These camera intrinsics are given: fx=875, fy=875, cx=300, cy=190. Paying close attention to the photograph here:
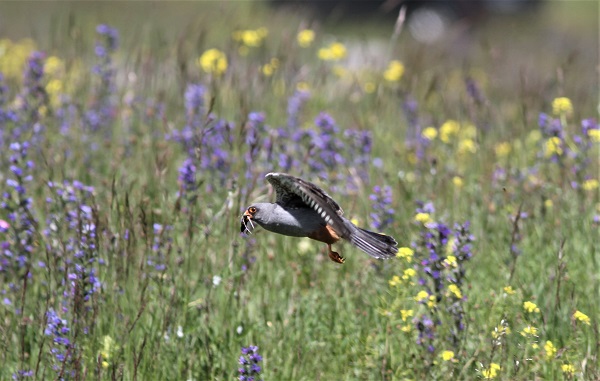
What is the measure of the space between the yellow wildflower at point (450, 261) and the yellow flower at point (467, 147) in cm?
204

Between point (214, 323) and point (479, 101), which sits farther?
point (479, 101)

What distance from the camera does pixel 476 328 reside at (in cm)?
349

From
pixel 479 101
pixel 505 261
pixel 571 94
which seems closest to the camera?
pixel 505 261

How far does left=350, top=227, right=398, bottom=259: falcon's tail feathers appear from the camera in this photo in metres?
2.91

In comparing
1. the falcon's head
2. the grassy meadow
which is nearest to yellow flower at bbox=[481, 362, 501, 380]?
the grassy meadow

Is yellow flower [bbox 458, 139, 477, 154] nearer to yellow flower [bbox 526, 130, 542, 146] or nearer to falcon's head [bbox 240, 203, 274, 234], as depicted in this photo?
yellow flower [bbox 526, 130, 542, 146]

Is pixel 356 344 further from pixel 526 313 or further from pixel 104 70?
pixel 104 70

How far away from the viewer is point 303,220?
3.12 meters

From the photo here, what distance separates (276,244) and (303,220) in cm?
120

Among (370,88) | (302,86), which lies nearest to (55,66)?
(302,86)

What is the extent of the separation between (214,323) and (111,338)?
→ 44cm

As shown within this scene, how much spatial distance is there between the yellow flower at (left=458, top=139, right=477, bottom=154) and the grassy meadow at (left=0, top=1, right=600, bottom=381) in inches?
1.7

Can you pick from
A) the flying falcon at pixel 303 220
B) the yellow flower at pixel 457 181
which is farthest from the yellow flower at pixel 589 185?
the flying falcon at pixel 303 220

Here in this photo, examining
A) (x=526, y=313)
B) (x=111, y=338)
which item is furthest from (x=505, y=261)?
(x=111, y=338)
